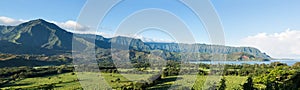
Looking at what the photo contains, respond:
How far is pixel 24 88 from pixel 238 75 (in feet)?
82.9

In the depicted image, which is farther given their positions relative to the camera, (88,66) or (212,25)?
(88,66)

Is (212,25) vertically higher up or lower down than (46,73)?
higher up

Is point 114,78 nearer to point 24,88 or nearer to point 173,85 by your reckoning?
point 173,85

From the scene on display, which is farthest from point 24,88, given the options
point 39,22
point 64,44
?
point 39,22

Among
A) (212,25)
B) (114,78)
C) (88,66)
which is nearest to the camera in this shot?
(212,25)

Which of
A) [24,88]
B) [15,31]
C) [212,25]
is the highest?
[15,31]

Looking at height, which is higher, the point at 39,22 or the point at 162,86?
the point at 39,22

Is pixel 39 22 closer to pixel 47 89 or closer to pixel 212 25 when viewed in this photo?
pixel 47 89

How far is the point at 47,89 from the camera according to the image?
74.7 ft

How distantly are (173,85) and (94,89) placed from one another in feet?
17.7

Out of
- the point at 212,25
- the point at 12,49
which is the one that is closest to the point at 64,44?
the point at 12,49

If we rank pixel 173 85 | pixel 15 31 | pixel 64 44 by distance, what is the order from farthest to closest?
pixel 15 31 → pixel 64 44 → pixel 173 85

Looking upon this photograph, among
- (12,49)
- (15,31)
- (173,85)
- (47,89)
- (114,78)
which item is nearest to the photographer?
(173,85)

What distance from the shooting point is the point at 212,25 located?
6.37 meters
